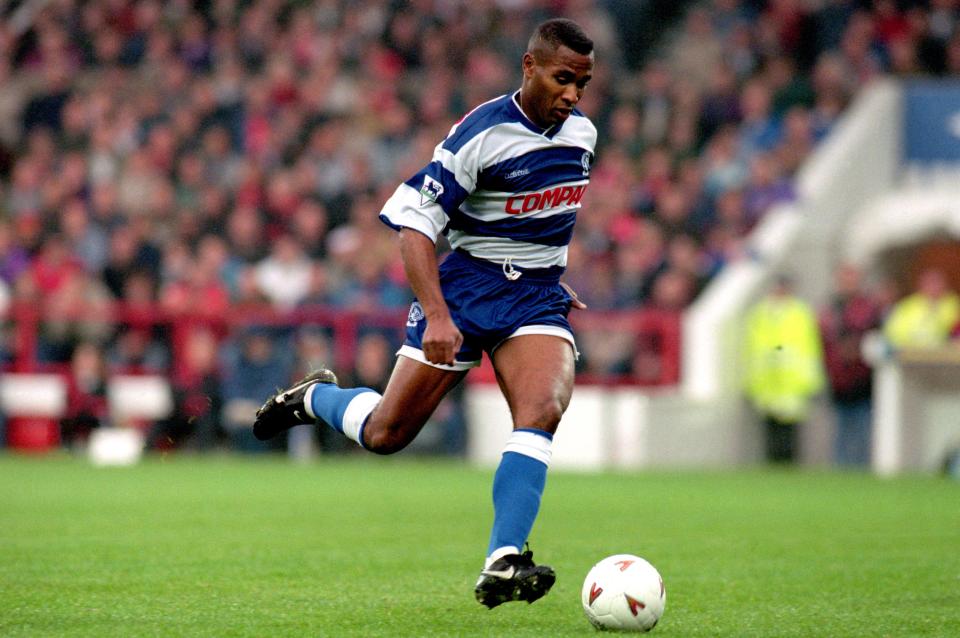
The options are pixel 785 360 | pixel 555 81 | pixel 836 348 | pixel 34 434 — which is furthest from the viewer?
pixel 34 434

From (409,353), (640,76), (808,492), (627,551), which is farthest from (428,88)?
(409,353)

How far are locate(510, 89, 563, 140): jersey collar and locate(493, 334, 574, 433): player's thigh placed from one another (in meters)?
0.76

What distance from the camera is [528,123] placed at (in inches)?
256

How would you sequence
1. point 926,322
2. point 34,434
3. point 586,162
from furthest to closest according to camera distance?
1. point 34,434
2. point 926,322
3. point 586,162

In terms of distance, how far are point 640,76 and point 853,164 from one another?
380cm

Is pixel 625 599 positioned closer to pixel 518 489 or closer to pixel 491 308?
pixel 518 489

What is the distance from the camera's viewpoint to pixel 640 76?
2252 centimetres

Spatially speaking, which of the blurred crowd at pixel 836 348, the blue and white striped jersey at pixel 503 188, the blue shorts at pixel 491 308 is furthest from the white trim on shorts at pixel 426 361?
the blurred crowd at pixel 836 348

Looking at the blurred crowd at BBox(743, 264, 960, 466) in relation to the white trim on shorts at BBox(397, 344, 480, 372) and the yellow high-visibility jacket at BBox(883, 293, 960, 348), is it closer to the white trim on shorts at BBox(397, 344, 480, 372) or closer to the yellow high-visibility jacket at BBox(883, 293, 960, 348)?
the yellow high-visibility jacket at BBox(883, 293, 960, 348)

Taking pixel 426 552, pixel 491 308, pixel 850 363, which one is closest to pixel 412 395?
pixel 491 308

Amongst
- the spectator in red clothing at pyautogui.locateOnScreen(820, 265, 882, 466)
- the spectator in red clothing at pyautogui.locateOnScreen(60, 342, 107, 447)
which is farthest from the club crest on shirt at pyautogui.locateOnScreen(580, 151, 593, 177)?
the spectator in red clothing at pyautogui.locateOnScreen(60, 342, 107, 447)

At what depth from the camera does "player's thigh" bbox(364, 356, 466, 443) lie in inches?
259

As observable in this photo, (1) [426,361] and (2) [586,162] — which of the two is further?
(2) [586,162]

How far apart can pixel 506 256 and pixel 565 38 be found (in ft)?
2.82
